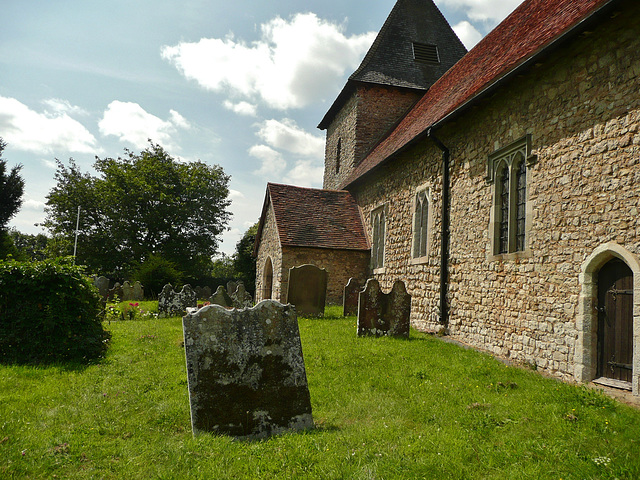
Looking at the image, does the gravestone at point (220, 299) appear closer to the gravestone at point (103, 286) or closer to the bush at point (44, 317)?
the bush at point (44, 317)

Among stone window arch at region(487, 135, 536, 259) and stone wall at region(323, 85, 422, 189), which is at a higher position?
stone wall at region(323, 85, 422, 189)

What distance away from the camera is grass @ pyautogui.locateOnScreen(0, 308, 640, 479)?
352 cm

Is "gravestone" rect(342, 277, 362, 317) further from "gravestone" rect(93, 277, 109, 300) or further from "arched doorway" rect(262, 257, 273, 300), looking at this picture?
"gravestone" rect(93, 277, 109, 300)

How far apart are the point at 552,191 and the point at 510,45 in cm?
551

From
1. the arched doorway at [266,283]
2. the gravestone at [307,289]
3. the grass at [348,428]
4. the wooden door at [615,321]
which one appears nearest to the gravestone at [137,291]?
the arched doorway at [266,283]

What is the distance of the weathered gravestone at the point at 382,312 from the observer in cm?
912

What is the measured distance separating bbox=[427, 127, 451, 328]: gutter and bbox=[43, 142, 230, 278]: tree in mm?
27230

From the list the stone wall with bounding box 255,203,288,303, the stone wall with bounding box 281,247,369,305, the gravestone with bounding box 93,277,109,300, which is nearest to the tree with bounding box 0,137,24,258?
the gravestone with bounding box 93,277,109,300

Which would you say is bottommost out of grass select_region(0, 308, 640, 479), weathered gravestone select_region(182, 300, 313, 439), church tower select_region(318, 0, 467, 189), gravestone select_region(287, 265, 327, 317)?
grass select_region(0, 308, 640, 479)

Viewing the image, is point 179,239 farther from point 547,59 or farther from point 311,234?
point 547,59

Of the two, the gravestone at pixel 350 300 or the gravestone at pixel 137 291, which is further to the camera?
the gravestone at pixel 137 291

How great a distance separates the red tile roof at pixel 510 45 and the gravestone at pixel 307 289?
166 inches

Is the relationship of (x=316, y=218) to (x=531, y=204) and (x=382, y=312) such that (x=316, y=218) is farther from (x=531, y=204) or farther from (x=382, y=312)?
(x=531, y=204)

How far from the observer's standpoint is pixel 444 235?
10328 millimetres
